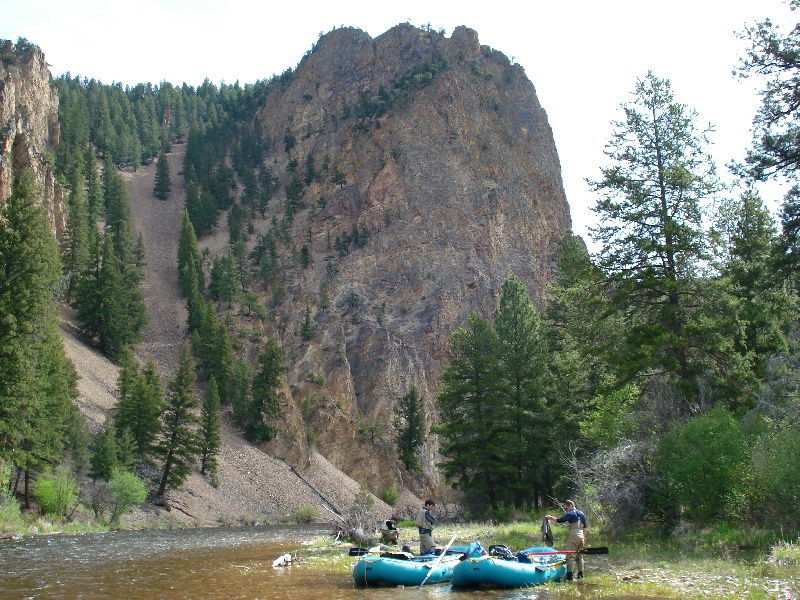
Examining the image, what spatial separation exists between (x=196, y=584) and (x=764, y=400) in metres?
17.0

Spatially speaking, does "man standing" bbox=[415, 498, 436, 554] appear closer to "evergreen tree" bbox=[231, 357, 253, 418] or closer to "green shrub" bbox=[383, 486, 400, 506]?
"green shrub" bbox=[383, 486, 400, 506]

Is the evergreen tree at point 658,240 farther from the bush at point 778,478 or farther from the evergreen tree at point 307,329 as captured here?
the evergreen tree at point 307,329

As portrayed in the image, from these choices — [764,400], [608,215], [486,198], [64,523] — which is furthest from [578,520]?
[486,198]

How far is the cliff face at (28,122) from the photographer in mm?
59688

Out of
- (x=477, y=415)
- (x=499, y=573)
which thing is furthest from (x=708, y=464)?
(x=477, y=415)

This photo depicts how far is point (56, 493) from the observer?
34906mm

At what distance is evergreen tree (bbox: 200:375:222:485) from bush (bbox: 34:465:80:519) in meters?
17.7

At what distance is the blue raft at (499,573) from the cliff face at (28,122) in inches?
2013

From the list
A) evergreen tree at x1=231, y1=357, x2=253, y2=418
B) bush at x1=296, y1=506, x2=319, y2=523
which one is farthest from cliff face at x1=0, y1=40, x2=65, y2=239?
bush at x1=296, y1=506, x2=319, y2=523

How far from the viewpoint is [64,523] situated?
34688 millimetres

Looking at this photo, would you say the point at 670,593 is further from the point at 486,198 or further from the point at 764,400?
the point at 486,198

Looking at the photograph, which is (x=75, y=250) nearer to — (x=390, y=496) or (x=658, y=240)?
(x=390, y=496)

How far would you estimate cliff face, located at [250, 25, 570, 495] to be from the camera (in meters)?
77.8

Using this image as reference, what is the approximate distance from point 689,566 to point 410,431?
60.1 m
